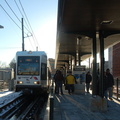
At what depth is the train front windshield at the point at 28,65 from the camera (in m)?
14.8

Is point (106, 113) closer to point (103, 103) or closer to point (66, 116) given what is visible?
point (103, 103)

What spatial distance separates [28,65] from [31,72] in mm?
518

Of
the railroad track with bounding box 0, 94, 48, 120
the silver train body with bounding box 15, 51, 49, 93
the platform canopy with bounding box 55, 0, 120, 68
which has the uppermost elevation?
the platform canopy with bounding box 55, 0, 120, 68

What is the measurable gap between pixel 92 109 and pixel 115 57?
45.6 meters

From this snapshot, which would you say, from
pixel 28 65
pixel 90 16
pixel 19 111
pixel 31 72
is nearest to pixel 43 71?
pixel 31 72

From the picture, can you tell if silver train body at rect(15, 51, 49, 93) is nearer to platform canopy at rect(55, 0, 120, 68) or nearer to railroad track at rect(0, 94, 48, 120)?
railroad track at rect(0, 94, 48, 120)

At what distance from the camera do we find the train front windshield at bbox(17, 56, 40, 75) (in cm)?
1484

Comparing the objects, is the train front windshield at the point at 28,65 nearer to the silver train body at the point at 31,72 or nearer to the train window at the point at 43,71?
the silver train body at the point at 31,72

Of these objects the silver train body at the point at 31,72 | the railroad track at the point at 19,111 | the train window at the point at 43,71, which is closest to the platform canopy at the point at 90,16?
the silver train body at the point at 31,72

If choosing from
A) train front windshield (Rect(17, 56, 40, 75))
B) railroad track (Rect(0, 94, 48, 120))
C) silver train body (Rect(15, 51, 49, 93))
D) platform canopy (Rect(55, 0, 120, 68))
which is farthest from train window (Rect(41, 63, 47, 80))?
platform canopy (Rect(55, 0, 120, 68))

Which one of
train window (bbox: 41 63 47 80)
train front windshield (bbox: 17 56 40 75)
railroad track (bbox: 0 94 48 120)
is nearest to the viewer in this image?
railroad track (bbox: 0 94 48 120)

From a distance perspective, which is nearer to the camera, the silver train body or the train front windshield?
the silver train body

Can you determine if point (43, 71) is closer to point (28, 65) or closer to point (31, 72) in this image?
point (31, 72)

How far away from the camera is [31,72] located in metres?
14.8
